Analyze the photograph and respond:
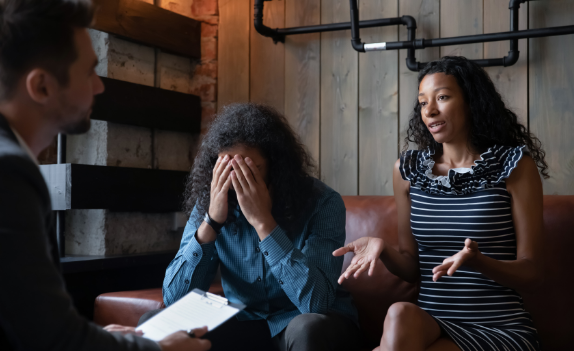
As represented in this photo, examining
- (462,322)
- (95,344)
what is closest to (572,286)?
(462,322)

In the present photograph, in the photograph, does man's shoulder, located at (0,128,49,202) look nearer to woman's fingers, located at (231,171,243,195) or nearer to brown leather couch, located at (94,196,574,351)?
woman's fingers, located at (231,171,243,195)

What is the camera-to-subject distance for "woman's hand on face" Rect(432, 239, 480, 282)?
3.83 ft

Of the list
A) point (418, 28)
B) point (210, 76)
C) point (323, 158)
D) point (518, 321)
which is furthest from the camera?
point (210, 76)

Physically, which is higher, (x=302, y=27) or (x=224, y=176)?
(x=302, y=27)

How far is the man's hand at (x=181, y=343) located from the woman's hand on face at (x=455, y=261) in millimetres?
532

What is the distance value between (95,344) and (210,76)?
1.78m

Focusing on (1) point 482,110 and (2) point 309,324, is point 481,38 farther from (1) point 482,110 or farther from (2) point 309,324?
(2) point 309,324

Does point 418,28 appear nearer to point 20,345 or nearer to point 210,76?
point 210,76

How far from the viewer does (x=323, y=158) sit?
219 centimetres

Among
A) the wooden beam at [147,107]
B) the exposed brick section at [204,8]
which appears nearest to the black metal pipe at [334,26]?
the exposed brick section at [204,8]

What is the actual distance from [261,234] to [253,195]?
11cm

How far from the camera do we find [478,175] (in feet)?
4.83

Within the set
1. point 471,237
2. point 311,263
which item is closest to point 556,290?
point 471,237

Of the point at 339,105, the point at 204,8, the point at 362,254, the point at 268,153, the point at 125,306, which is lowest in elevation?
the point at 125,306
